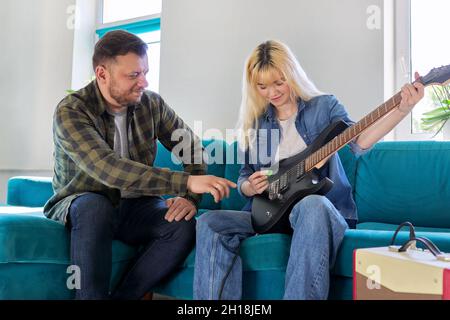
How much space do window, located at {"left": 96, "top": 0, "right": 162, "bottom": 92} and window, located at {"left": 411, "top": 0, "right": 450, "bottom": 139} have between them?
69.0 inches

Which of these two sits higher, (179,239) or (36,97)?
(36,97)

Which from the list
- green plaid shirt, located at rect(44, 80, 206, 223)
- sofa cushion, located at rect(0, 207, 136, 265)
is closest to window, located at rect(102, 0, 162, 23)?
green plaid shirt, located at rect(44, 80, 206, 223)

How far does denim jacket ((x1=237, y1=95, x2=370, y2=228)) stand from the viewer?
63.1 inches

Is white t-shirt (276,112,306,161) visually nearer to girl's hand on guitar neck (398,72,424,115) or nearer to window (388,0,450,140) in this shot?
girl's hand on guitar neck (398,72,424,115)

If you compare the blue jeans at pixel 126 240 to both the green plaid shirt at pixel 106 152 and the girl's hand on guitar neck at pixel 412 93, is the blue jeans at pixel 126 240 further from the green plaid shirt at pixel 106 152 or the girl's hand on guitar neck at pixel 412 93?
the girl's hand on guitar neck at pixel 412 93

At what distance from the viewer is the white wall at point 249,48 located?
7.79 feet

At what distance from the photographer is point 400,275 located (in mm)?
987

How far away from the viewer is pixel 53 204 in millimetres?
1684

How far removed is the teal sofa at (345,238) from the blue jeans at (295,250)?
6cm

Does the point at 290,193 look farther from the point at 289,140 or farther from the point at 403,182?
the point at 403,182

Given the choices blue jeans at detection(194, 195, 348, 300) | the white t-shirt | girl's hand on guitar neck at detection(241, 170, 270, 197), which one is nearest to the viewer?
blue jeans at detection(194, 195, 348, 300)
